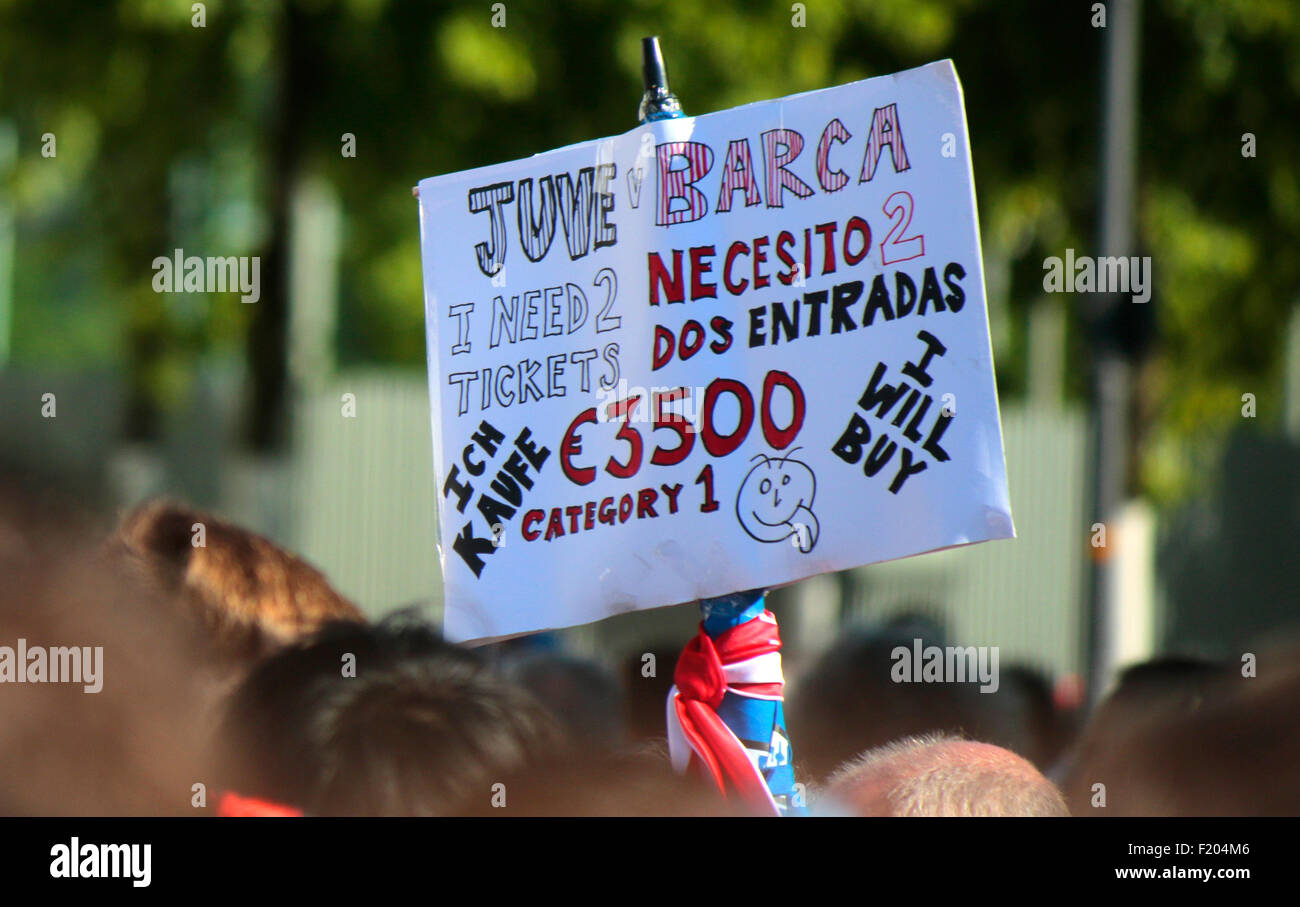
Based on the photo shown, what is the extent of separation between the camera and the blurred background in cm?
806

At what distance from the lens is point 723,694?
2.42m

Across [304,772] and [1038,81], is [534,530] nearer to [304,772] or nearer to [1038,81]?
[304,772]

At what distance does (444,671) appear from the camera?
8.06 feet

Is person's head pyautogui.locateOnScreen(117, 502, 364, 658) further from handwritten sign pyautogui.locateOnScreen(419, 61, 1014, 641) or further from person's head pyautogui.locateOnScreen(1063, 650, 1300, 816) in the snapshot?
person's head pyautogui.locateOnScreen(1063, 650, 1300, 816)

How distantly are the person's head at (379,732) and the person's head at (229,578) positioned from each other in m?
0.33

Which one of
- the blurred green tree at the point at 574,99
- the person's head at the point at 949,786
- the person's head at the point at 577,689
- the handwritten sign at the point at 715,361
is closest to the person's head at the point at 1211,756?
the person's head at the point at 949,786

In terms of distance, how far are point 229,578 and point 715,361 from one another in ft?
3.16

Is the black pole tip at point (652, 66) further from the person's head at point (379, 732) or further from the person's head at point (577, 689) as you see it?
the person's head at point (577, 689)

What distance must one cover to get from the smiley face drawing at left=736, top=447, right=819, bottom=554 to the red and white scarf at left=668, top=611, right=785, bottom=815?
0.44 feet

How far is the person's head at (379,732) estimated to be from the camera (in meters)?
2.28

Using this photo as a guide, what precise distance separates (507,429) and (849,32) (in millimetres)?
6730

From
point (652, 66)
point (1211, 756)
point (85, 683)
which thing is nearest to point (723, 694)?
point (1211, 756)

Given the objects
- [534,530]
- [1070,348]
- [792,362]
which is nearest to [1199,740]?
[792,362]

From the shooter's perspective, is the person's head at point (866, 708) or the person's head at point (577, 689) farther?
the person's head at point (577, 689)
